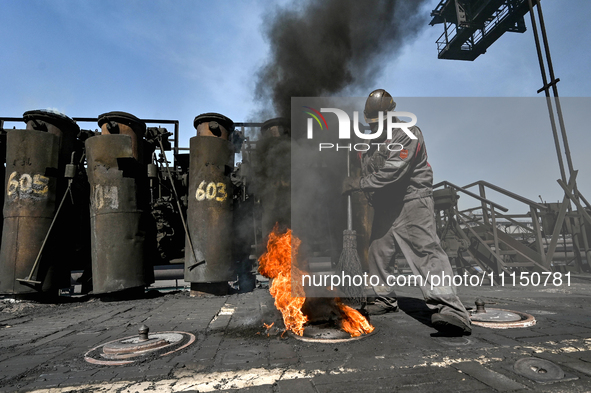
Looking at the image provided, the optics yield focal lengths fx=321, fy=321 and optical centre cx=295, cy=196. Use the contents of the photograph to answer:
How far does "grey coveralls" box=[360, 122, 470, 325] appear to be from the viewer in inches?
130

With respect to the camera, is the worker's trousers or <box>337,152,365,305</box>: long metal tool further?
<box>337,152,365,305</box>: long metal tool

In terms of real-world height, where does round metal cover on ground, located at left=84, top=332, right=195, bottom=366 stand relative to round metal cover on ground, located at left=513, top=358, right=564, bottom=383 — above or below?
below

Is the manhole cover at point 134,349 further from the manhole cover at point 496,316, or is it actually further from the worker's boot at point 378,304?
the manhole cover at point 496,316

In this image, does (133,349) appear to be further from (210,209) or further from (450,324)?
(210,209)

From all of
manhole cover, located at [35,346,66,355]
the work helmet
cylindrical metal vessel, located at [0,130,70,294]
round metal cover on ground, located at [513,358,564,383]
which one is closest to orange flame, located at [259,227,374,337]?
round metal cover on ground, located at [513,358,564,383]

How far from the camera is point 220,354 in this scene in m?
2.89

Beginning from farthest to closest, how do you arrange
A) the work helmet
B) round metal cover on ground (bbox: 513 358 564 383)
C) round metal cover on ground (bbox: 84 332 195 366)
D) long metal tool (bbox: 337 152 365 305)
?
the work helmet < long metal tool (bbox: 337 152 365 305) < round metal cover on ground (bbox: 84 332 195 366) < round metal cover on ground (bbox: 513 358 564 383)

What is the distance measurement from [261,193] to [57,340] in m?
3.61

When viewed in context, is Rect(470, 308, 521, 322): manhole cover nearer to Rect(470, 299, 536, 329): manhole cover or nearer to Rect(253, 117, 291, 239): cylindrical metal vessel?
Rect(470, 299, 536, 329): manhole cover

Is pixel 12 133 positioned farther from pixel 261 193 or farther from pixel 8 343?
pixel 261 193

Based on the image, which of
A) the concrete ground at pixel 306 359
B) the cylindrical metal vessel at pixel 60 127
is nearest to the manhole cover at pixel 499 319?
the concrete ground at pixel 306 359

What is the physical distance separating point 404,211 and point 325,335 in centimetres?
160

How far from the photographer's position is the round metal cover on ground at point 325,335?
312 centimetres

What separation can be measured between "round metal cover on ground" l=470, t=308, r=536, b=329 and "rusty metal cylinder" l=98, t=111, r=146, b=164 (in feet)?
24.4
